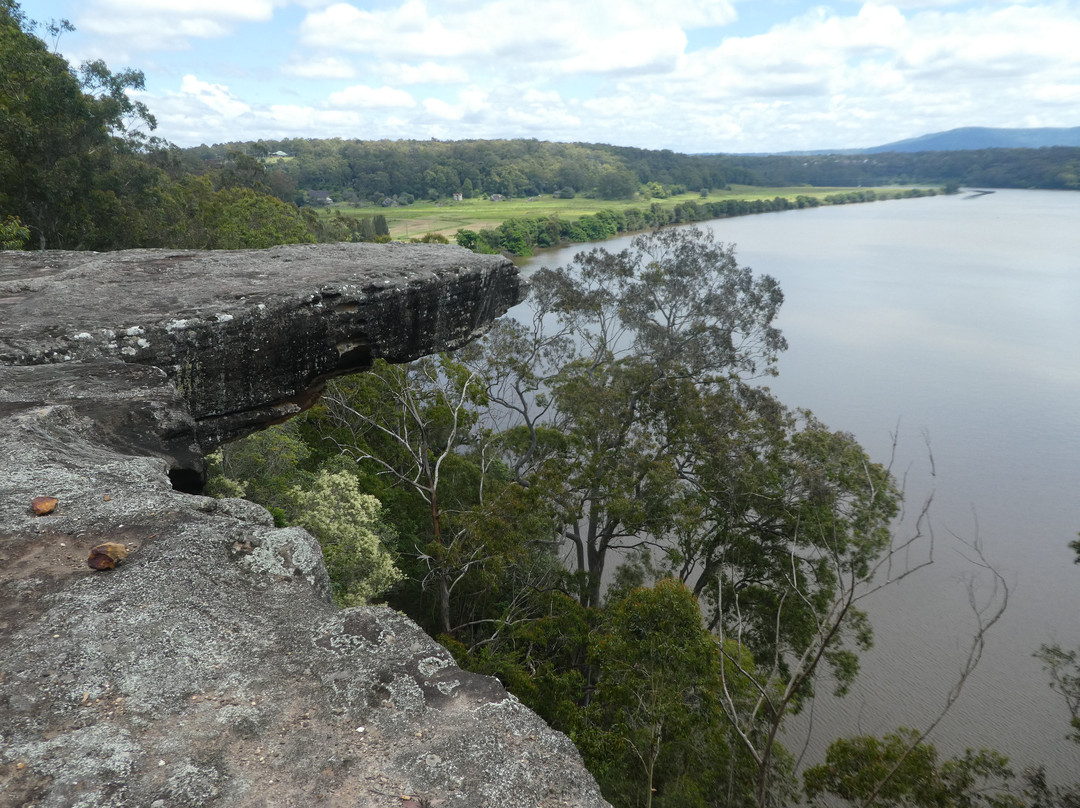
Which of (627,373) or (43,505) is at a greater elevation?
Result: (43,505)

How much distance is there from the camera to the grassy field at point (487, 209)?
59.2m

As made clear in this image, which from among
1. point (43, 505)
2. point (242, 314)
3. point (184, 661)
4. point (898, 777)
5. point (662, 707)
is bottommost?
point (898, 777)

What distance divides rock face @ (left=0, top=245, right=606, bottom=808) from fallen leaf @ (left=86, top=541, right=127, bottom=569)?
4cm

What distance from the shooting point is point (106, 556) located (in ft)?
Answer: 12.1

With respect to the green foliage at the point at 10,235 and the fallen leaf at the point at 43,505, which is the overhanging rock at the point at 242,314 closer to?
the fallen leaf at the point at 43,505

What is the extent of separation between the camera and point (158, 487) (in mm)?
4578

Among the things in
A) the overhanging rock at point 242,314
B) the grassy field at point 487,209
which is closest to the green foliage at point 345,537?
the overhanging rock at point 242,314

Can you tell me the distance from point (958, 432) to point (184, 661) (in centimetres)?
2594

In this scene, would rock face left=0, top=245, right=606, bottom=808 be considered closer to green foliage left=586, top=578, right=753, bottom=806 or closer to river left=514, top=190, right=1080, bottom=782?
green foliage left=586, top=578, right=753, bottom=806

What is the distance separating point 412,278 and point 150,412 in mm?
4633

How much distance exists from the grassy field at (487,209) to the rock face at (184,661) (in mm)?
46234

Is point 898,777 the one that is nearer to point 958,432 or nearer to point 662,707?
point 662,707

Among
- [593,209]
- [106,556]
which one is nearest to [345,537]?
[106,556]

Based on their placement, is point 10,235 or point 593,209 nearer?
point 10,235
